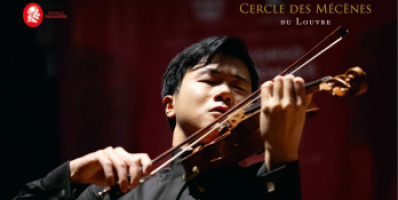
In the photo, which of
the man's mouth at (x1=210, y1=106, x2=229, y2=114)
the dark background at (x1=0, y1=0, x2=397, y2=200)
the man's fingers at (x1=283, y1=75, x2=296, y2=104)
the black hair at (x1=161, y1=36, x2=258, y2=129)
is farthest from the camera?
the dark background at (x1=0, y1=0, x2=397, y2=200)

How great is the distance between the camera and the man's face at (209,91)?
1.17 m

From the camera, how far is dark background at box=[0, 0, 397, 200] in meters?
1.58

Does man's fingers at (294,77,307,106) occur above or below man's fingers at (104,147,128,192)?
above

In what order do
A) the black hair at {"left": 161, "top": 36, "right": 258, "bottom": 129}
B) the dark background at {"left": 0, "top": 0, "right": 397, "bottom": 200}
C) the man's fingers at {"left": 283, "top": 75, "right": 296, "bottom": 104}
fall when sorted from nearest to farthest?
the man's fingers at {"left": 283, "top": 75, "right": 296, "bottom": 104} < the black hair at {"left": 161, "top": 36, "right": 258, "bottom": 129} < the dark background at {"left": 0, "top": 0, "right": 397, "bottom": 200}

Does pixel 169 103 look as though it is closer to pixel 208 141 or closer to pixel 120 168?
pixel 208 141

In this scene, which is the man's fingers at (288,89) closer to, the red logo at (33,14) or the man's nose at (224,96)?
the man's nose at (224,96)

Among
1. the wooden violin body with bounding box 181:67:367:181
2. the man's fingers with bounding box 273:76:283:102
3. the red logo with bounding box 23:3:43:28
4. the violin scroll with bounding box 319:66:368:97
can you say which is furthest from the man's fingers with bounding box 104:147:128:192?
the red logo with bounding box 23:3:43:28

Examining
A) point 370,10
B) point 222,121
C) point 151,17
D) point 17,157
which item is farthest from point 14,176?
point 370,10

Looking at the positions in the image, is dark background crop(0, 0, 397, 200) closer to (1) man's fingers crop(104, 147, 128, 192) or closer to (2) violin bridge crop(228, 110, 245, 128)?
(2) violin bridge crop(228, 110, 245, 128)

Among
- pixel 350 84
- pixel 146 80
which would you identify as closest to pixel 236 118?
pixel 350 84

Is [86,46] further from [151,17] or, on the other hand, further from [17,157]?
[17,157]

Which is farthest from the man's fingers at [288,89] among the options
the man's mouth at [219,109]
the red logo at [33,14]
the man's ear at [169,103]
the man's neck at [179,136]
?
the red logo at [33,14]

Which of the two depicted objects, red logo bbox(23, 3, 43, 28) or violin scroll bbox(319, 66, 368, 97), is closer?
violin scroll bbox(319, 66, 368, 97)

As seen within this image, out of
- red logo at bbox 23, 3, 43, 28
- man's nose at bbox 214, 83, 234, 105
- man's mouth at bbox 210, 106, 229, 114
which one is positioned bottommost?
man's mouth at bbox 210, 106, 229, 114
